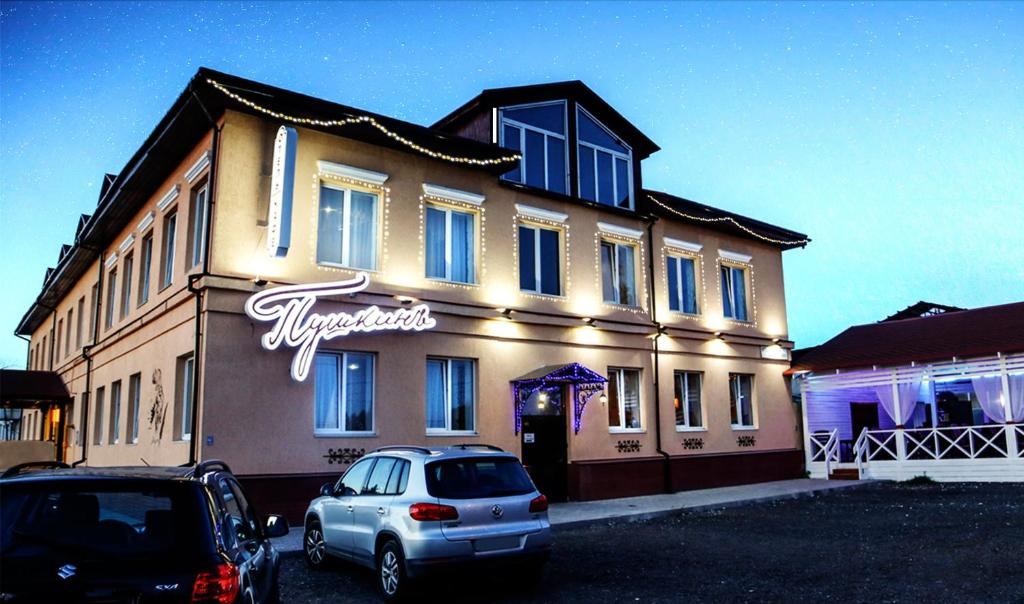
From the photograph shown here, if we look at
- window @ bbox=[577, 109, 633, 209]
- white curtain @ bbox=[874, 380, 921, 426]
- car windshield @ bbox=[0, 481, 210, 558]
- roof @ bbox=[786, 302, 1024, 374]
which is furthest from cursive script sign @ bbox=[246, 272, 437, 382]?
white curtain @ bbox=[874, 380, 921, 426]

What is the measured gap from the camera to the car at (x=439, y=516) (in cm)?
818

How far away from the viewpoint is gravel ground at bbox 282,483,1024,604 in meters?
8.54

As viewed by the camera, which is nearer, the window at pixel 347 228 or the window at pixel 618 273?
the window at pixel 347 228

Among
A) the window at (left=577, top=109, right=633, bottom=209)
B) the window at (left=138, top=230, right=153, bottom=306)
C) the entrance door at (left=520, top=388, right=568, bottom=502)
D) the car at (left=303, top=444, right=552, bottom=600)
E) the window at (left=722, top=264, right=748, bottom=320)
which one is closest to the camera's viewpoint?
the car at (left=303, top=444, right=552, bottom=600)

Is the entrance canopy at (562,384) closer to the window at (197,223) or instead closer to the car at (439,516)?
the window at (197,223)

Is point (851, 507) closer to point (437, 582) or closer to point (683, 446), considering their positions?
point (683, 446)

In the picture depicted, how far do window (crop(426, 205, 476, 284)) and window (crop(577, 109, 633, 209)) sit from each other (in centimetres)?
390

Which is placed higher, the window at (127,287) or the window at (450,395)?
the window at (127,287)

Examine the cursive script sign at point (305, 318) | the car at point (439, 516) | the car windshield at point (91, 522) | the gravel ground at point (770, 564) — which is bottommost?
the gravel ground at point (770, 564)

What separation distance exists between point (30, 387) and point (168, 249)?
1026 centimetres

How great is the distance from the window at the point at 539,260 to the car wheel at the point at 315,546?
346 inches

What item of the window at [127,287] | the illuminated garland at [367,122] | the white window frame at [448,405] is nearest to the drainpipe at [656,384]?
the illuminated garland at [367,122]

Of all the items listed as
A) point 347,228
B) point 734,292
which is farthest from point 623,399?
point 347,228

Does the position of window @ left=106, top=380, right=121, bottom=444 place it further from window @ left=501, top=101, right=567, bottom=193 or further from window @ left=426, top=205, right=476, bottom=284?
window @ left=501, top=101, right=567, bottom=193
